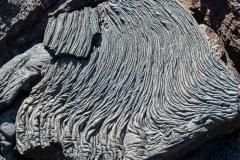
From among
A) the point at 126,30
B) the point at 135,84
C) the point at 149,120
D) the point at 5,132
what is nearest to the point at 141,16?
the point at 126,30

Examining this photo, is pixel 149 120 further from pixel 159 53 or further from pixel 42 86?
pixel 42 86

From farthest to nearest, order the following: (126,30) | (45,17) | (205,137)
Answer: (45,17), (126,30), (205,137)

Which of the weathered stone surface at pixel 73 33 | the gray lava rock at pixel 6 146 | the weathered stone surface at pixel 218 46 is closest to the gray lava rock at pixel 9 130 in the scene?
the gray lava rock at pixel 6 146

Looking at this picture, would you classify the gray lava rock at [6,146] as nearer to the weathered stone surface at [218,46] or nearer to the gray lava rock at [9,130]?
the gray lava rock at [9,130]

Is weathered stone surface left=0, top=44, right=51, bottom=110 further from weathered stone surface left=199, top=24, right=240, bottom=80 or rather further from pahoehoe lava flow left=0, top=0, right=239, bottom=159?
weathered stone surface left=199, top=24, right=240, bottom=80

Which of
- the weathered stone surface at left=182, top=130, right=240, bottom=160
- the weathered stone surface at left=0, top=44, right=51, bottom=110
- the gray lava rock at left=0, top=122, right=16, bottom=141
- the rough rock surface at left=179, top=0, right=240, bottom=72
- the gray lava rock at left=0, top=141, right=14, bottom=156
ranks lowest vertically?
the weathered stone surface at left=182, top=130, right=240, bottom=160

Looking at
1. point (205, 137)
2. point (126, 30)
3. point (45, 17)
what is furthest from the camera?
point (45, 17)

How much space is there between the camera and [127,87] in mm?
1617

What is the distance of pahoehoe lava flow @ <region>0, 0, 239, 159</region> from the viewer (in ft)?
5.06

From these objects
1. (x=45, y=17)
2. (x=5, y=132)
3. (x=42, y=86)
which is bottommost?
(x=5, y=132)

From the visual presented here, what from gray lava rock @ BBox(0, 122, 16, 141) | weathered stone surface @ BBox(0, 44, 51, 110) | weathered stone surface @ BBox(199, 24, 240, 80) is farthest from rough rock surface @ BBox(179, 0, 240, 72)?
gray lava rock @ BBox(0, 122, 16, 141)

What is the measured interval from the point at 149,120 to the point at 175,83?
12cm

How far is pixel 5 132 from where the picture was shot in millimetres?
1684

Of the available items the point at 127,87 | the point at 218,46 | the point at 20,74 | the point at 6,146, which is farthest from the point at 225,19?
the point at 6,146
